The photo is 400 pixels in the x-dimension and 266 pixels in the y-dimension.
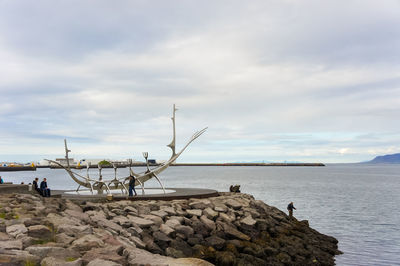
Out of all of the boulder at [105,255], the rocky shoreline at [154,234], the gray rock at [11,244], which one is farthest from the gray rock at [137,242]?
the gray rock at [11,244]

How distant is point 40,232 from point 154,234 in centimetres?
493

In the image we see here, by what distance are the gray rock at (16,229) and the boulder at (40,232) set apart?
15 cm

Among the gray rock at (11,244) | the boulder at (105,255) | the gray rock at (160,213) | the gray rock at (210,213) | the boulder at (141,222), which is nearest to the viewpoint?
the boulder at (105,255)

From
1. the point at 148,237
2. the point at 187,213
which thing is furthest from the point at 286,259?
the point at 148,237

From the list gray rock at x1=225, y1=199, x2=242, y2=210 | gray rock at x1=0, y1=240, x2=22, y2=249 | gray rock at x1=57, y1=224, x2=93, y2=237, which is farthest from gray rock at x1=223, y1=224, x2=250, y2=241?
gray rock at x1=0, y1=240, x2=22, y2=249

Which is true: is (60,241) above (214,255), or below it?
above

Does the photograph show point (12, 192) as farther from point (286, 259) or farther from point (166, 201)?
point (286, 259)

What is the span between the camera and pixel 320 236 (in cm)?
2141

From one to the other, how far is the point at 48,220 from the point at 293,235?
11.5 metres

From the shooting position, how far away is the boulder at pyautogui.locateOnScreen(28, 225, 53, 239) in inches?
408

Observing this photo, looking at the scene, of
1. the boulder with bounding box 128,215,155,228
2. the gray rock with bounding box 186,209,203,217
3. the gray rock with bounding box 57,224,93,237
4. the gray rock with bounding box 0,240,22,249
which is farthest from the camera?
the gray rock with bounding box 186,209,203,217

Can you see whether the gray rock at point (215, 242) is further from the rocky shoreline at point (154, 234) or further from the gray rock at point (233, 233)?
the gray rock at point (233, 233)

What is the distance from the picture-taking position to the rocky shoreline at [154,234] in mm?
8938

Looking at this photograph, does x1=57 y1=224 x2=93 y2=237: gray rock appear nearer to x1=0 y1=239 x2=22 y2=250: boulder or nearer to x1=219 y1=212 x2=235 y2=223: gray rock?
x1=0 y1=239 x2=22 y2=250: boulder
